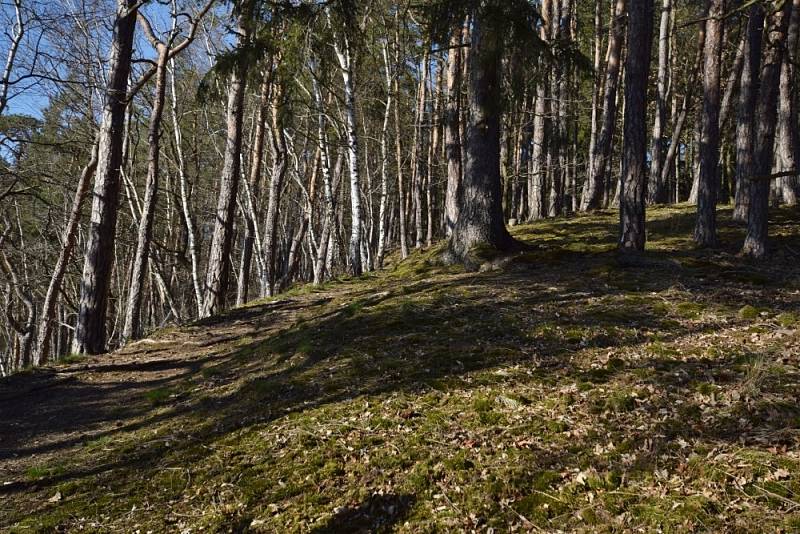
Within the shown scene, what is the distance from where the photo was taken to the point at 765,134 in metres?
8.46

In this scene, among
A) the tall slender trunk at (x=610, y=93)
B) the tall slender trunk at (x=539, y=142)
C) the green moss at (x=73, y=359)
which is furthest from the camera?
the tall slender trunk at (x=539, y=142)

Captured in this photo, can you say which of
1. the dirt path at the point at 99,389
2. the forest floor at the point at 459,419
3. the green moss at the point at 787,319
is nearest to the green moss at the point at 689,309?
the forest floor at the point at 459,419

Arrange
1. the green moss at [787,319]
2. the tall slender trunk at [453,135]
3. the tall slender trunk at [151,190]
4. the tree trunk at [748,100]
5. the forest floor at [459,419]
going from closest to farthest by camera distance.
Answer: the forest floor at [459,419], the green moss at [787,319], the tree trunk at [748,100], the tall slender trunk at [151,190], the tall slender trunk at [453,135]

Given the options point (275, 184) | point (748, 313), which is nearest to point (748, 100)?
point (748, 313)

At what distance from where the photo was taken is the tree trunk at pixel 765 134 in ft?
25.9

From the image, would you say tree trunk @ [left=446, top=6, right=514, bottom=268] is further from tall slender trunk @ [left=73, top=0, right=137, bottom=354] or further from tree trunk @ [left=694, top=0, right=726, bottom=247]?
tall slender trunk @ [left=73, top=0, right=137, bottom=354]

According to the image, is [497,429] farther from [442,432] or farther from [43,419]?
[43,419]

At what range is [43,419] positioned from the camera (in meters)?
5.80

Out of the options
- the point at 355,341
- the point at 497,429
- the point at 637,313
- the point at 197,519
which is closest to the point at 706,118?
the point at 637,313

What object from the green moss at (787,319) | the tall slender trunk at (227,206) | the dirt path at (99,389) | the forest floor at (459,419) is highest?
the tall slender trunk at (227,206)

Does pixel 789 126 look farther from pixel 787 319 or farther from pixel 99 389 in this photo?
pixel 99 389

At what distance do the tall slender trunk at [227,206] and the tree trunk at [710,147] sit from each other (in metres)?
8.70

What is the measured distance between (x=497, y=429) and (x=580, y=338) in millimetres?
1927

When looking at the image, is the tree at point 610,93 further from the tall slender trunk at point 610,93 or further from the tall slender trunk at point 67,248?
the tall slender trunk at point 67,248
